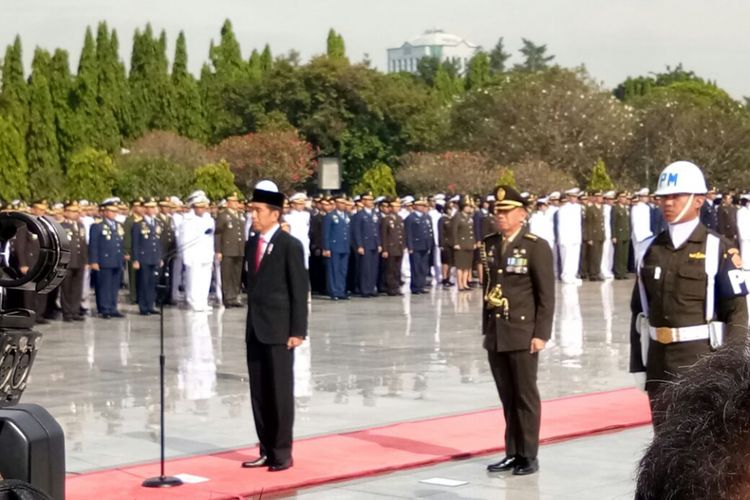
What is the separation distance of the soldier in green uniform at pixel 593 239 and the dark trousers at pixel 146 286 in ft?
35.9

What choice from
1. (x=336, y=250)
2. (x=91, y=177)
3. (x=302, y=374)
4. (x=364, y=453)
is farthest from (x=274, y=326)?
(x=91, y=177)

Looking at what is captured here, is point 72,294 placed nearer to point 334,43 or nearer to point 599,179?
point 599,179

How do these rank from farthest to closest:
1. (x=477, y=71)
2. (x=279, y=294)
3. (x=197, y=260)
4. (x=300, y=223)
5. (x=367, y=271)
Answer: (x=477, y=71), (x=367, y=271), (x=300, y=223), (x=197, y=260), (x=279, y=294)

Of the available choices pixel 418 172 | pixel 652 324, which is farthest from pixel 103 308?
pixel 418 172

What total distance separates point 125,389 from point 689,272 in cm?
723

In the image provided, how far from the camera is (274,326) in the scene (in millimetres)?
8773

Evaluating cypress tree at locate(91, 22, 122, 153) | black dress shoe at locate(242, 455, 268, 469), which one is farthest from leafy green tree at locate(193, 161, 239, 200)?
black dress shoe at locate(242, 455, 268, 469)

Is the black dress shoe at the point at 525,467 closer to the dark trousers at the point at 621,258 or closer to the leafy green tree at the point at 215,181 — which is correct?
the dark trousers at the point at 621,258

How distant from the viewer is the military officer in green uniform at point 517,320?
339 inches

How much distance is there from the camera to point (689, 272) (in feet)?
22.8

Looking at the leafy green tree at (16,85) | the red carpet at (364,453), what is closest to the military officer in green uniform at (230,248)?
the red carpet at (364,453)

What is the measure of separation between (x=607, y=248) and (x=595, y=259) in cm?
66

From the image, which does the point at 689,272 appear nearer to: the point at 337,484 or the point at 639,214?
the point at 337,484

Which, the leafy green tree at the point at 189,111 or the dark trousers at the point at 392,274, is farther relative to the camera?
the leafy green tree at the point at 189,111
